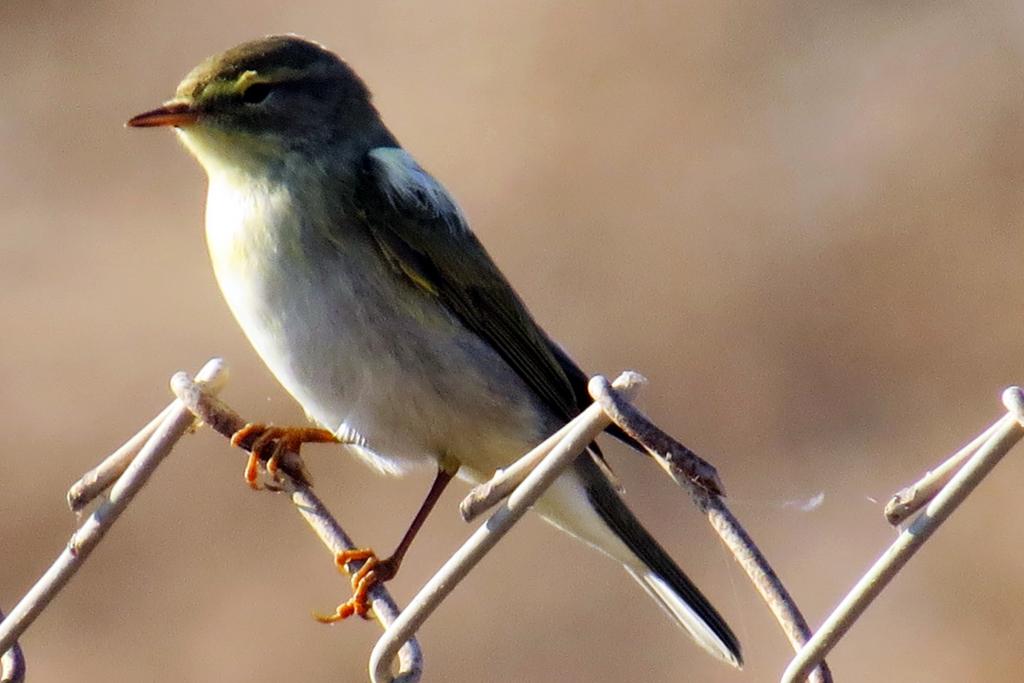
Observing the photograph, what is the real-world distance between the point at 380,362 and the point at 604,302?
17.3 feet

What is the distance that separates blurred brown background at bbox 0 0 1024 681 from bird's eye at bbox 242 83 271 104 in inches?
86.1

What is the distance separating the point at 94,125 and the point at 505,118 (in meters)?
2.96

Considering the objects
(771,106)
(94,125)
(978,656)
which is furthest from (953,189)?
(94,125)

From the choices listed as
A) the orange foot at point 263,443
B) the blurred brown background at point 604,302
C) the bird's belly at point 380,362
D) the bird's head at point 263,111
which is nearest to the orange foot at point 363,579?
the orange foot at point 263,443

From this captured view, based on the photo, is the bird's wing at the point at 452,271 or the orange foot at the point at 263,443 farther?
the bird's wing at the point at 452,271

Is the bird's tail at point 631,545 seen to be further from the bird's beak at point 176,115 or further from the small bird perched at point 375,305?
the bird's beak at point 176,115

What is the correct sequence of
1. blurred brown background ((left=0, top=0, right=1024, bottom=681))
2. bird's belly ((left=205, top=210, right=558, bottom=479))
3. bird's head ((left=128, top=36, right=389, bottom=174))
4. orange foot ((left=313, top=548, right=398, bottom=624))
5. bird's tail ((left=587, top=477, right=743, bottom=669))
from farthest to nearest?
blurred brown background ((left=0, top=0, right=1024, bottom=681)) → bird's head ((left=128, top=36, right=389, bottom=174)) → bird's belly ((left=205, top=210, right=558, bottom=479)) → bird's tail ((left=587, top=477, right=743, bottom=669)) → orange foot ((left=313, top=548, right=398, bottom=624))

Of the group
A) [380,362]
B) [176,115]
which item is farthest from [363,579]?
[176,115]

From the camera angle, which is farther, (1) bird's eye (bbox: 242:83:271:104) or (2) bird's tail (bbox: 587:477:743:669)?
(1) bird's eye (bbox: 242:83:271:104)

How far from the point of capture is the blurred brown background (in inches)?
293

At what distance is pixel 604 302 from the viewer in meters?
9.35

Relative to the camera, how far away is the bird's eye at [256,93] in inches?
173

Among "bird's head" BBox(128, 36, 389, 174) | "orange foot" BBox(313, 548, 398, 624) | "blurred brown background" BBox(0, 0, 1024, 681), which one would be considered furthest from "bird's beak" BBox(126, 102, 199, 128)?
"blurred brown background" BBox(0, 0, 1024, 681)

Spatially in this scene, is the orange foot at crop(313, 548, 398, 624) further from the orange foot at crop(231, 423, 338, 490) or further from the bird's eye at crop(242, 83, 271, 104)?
the bird's eye at crop(242, 83, 271, 104)
